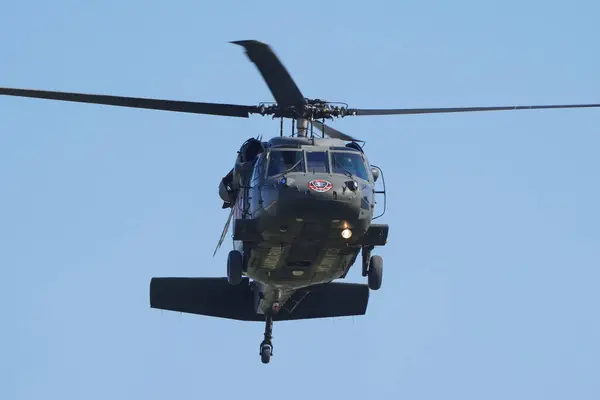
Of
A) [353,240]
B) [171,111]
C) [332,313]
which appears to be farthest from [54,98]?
[332,313]

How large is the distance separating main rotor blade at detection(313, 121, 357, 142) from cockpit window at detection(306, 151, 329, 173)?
175 centimetres

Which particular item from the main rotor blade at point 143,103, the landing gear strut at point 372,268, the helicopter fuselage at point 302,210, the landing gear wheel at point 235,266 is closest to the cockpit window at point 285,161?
the helicopter fuselage at point 302,210

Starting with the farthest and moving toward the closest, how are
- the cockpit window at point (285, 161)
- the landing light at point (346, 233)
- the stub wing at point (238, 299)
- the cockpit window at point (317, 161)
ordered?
the stub wing at point (238, 299) < the cockpit window at point (285, 161) < the cockpit window at point (317, 161) < the landing light at point (346, 233)

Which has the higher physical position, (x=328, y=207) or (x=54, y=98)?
(x=54, y=98)

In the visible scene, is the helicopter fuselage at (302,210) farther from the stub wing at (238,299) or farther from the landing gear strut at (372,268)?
the stub wing at (238,299)

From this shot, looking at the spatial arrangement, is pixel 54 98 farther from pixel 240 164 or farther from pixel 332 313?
pixel 332 313

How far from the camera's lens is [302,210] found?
2530 cm

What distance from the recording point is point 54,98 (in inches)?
1024

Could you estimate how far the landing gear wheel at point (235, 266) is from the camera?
2744 cm

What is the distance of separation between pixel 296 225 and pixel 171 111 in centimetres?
354

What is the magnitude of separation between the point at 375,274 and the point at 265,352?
3947 mm

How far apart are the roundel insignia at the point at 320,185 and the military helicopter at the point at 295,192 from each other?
2cm

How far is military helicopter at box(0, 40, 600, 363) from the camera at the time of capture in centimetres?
2538

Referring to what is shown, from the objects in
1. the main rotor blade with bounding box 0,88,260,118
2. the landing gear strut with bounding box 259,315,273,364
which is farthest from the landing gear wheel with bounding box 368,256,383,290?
the main rotor blade with bounding box 0,88,260,118
